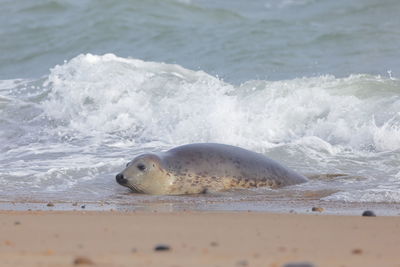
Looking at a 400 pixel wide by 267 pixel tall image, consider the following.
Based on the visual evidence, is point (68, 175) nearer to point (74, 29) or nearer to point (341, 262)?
point (341, 262)

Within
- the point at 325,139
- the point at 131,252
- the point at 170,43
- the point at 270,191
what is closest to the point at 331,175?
the point at 270,191

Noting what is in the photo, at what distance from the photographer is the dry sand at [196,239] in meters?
3.60

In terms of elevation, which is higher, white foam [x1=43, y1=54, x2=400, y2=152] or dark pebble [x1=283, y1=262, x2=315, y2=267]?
white foam [x1=43, y1=54, x2=400, y2=152]

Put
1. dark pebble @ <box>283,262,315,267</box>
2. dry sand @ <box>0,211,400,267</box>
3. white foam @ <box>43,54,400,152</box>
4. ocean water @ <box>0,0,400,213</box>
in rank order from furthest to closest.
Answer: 1. white foam @ <box>43,54,400,152</box>
2. ocean water @ <box>0,0,400,213</box>
3. dry sand @ <box>0,211,400,267</box>
4. dark pebble @ <box>283,262,315,267</box>

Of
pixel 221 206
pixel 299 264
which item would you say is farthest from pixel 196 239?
pixel 221 206

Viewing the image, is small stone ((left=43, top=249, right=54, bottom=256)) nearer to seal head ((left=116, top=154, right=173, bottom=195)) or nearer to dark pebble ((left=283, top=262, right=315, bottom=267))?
dark pebble ((left=283, top=262, right=315, bottom=267))

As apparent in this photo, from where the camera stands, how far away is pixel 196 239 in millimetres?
4195

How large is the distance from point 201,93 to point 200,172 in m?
3.72

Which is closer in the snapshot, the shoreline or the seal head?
the shoreline

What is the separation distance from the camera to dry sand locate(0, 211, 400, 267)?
3598mm

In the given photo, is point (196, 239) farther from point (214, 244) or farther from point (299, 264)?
point (299, 264)

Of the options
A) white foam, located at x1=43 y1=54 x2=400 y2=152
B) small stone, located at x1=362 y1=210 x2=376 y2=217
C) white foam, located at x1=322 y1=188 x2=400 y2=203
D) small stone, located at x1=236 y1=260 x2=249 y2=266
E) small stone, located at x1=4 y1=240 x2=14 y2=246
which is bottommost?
small stone, located at x1=236 y1=260 x2=249 y2=266

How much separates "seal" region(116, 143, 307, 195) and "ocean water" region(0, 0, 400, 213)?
17 cm

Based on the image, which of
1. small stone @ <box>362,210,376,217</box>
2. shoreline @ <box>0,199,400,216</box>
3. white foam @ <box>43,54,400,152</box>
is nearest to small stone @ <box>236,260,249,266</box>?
small stone @ <box>362,210,376,217</box>
